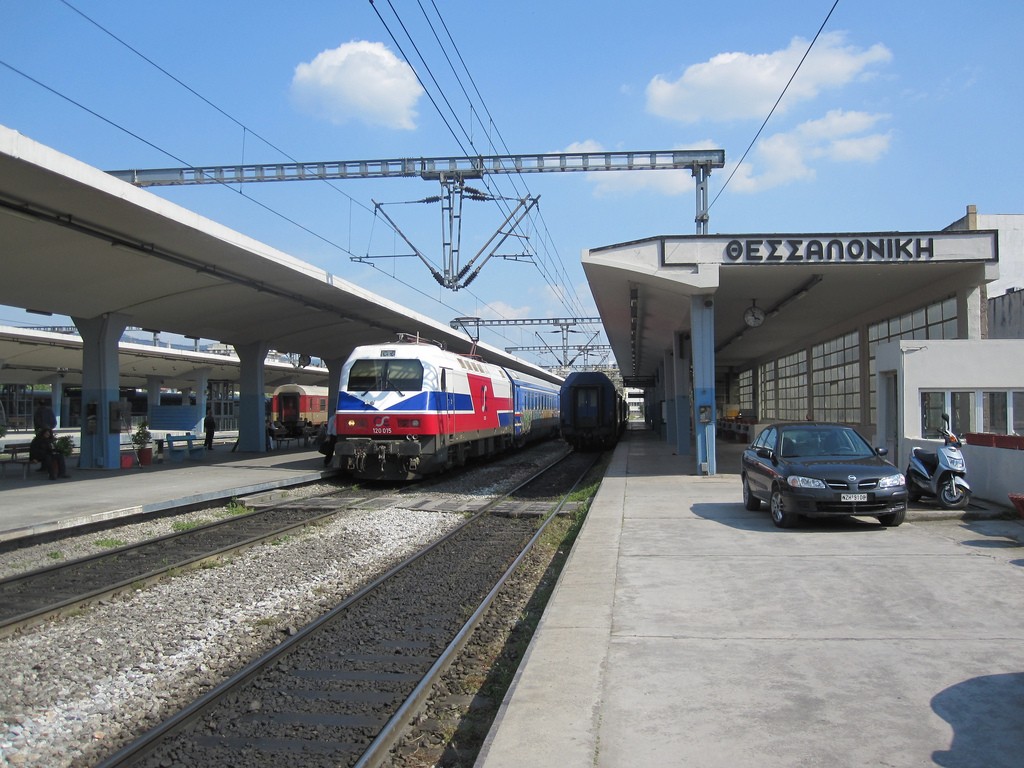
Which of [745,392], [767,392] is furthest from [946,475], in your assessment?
[745,392]

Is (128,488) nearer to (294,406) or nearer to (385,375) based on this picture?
(385,375)

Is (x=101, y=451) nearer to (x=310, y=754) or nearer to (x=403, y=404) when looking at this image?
(x=403, y=404)

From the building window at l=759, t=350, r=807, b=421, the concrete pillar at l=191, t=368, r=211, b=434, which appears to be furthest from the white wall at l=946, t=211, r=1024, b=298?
the concrete pillar at l=191, t=368, r=211, b=434

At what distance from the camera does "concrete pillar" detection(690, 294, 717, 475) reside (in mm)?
17891

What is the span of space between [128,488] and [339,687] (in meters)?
11.9

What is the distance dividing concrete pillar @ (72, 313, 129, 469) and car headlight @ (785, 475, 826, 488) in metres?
16.3

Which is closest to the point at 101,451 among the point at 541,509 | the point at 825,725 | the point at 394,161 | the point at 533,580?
the point at 394,161

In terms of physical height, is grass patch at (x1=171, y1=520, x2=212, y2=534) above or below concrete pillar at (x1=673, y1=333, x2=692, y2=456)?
below

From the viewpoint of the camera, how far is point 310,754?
446 cm

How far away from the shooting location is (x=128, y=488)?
51.2 feet

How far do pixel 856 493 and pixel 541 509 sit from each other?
581 cm

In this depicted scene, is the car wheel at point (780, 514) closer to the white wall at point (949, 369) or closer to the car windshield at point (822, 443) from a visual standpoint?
the car windshield at point (822, 443)

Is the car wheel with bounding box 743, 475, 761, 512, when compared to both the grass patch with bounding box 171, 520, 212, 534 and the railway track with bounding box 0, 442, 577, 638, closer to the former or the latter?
the railway track with bounding box 0, 442, 577, 638

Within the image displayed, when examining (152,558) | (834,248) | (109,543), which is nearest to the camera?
(152,558)
